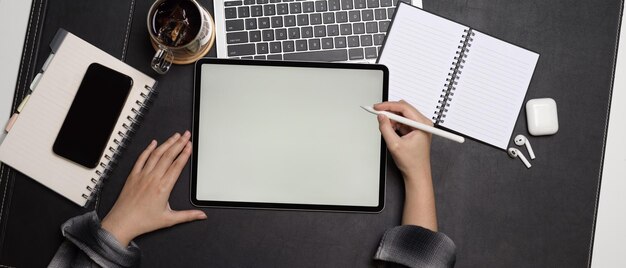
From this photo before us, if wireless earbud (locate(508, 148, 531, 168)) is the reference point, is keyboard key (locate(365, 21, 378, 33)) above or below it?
above

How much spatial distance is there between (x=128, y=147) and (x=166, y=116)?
93 millimetres

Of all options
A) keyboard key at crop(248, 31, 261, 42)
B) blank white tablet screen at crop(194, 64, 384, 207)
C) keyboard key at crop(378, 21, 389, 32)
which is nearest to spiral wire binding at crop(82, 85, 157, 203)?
blank white tablet screen at crop(194, 64, 384, 207)

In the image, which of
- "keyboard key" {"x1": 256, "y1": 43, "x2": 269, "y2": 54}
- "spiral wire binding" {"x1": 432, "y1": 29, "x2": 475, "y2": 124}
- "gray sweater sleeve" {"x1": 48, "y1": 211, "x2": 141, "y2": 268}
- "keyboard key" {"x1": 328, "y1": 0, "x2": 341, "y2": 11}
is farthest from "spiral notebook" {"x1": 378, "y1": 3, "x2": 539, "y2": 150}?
"gray sweater sleeve" {"x1": 48, "y1": 211, "x2": 141, "y2": 268}

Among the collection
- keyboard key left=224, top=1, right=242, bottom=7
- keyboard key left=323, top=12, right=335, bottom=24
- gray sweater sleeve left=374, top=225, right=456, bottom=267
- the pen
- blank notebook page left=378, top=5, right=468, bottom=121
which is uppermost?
keyboard key left=224, top=1, right=242, bottom=7

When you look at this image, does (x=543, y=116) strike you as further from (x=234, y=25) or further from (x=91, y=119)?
(x=91, y=119)

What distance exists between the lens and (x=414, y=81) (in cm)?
93

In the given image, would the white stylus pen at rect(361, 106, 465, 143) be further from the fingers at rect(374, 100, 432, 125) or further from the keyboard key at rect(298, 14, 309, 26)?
the keyboard key at rect(298, 14, 309, 26)

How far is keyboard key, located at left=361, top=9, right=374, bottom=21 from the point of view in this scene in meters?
0.94

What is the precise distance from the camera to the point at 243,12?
94cm

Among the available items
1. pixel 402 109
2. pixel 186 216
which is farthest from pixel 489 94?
pixel 186 216

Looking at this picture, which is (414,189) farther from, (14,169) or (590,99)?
(14,169)

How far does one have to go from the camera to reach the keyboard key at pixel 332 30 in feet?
3.08

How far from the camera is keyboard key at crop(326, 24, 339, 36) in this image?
3.08 feet

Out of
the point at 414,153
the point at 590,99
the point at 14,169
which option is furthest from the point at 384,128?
the point at 14,169
